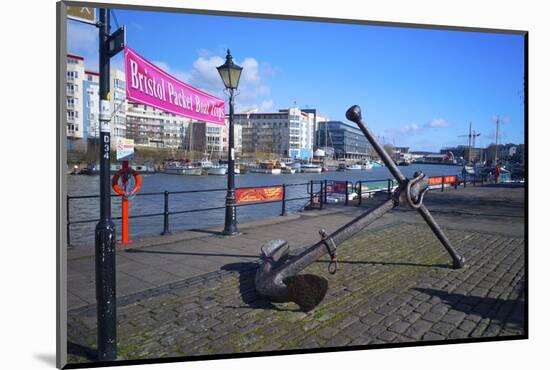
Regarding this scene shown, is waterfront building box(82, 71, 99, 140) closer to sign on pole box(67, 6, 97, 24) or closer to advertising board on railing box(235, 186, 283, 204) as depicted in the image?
sign on pole box(67, 6, 97, 24)

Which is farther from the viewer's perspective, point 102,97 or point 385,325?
point 385,325

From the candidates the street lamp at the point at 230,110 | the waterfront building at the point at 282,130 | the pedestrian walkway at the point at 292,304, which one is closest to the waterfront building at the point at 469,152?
the pedestrian walkway at the point at 292,304

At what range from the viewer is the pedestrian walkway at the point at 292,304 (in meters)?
3.17

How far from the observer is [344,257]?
5.69 m

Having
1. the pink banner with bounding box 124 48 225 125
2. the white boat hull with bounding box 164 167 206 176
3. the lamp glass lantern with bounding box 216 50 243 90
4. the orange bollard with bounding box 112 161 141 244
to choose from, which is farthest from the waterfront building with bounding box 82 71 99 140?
the white boat hull with bounding box 164 167 206 176

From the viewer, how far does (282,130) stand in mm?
7934

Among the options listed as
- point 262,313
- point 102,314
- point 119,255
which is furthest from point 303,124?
point 102,314

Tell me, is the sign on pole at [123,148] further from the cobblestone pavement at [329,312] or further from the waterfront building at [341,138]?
the waterfront building at [341,138]

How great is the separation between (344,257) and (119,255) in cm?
339

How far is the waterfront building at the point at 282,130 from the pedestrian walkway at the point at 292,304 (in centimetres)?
240

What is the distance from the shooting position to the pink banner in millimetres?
3260

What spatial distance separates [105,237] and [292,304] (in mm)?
1933

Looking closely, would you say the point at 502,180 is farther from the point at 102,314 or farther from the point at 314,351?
the point at 102,314

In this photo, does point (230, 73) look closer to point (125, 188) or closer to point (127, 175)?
point (127, 175)
